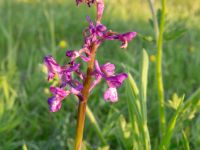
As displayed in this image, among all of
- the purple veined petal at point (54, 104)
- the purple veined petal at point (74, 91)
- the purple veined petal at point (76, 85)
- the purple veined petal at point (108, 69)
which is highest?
the purple veined petal at point (108, 69)

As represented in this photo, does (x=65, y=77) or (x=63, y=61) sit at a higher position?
(x=63, y=61)

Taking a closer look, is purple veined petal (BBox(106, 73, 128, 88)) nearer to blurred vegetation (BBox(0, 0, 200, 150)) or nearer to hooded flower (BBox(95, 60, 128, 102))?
hooded flower (BBox(95, 60, 128, 102))

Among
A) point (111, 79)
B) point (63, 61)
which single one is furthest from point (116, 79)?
point (63, 61)

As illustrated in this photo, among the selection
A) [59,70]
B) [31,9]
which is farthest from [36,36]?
[59,70]

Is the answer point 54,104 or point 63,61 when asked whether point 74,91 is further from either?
point 63,61

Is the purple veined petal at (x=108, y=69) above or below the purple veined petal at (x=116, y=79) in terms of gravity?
above

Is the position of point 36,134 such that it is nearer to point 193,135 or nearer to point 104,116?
point 104,116

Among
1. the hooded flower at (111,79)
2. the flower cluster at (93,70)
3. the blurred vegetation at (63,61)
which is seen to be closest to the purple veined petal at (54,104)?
the flower cluster at (93,70)

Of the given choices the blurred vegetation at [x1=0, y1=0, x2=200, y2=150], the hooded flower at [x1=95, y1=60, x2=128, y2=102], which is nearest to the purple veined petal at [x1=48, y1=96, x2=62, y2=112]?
the hooded flower at [x1=95, y1=60, x2=128, y2=102]

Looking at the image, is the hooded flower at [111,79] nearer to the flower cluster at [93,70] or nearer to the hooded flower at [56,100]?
the flower cluster at [93,70]
